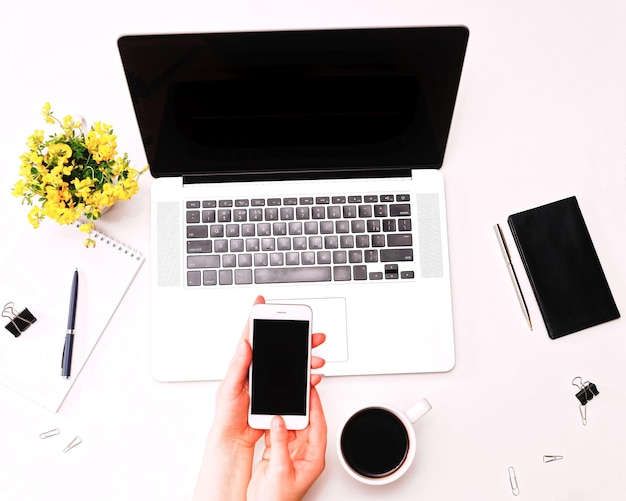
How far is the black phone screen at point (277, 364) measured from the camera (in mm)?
931

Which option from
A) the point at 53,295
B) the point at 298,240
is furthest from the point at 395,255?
the point at 53,295

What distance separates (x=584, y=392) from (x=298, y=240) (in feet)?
1.88

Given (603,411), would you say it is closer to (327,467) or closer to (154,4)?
(327,467)

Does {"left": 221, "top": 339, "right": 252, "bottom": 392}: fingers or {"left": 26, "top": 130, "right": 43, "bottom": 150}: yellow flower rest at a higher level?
{"left": 26, "top": 130, "right": 43, "bottom": 150}: yellow flower

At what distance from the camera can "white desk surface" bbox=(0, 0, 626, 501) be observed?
38.6 inches

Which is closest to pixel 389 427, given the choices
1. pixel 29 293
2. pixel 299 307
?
pixel 299 307

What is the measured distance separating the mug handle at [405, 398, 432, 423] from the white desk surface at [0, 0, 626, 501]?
0.28ft

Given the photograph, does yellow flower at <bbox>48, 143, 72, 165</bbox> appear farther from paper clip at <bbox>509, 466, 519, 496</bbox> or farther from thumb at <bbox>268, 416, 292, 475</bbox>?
paper clip at <bbox>509, 466, 519, 496</bbox>

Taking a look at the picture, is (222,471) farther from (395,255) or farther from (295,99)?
(295,99)

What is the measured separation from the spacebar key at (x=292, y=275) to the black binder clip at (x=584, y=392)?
1.57 feet

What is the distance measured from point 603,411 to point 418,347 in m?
0.35

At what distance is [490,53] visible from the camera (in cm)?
111

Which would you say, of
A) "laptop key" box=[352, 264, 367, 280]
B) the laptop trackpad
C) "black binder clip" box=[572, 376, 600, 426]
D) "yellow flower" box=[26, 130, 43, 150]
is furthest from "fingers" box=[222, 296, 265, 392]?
"black binder clip" box=[572, 376, 600, 426]

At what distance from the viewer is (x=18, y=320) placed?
990mm
